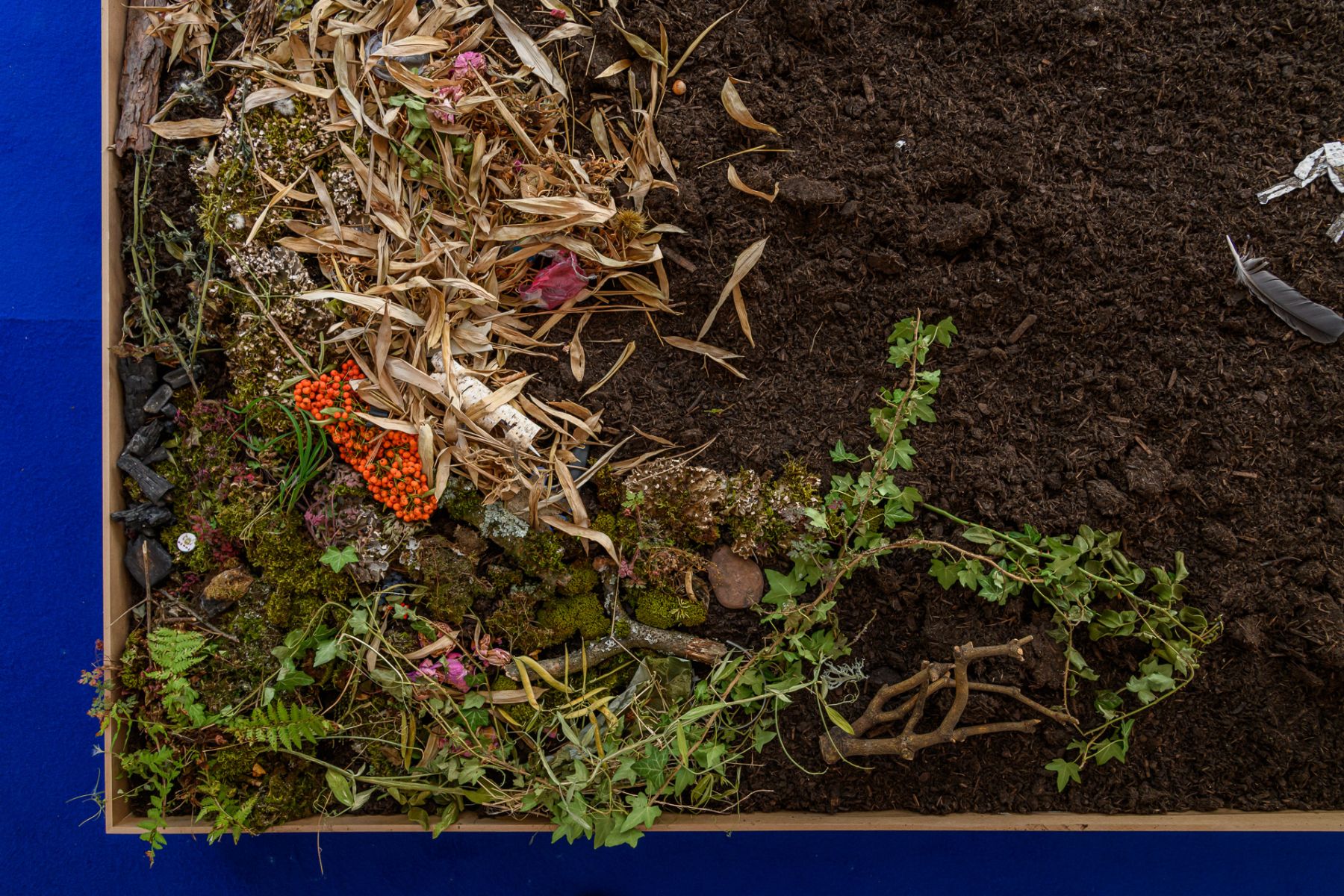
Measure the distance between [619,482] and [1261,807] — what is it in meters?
1.68

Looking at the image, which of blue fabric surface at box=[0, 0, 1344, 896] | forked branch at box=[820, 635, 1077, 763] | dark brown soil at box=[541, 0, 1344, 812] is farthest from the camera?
blue fabric surface at box=[0, 0, 1344, 896]

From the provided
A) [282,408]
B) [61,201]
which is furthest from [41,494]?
[282,408]

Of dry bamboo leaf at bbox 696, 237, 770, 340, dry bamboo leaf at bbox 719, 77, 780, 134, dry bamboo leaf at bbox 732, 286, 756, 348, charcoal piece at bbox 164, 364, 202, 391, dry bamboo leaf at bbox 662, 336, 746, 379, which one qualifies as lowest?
charcoal piece at bbox 164, 364, 202, 391

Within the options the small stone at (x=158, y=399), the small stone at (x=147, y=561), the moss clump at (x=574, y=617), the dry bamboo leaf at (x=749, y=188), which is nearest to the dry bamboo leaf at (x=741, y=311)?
the dry bamboo leaf at (x=749, y=188)

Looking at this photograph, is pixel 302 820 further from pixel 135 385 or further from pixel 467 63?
pixel 467 63

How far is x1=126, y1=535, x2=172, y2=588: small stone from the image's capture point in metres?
1.65

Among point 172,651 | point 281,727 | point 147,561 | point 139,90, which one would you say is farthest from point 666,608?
point 139,90

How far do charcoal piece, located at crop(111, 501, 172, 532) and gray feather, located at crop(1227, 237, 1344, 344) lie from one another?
8.40 feet

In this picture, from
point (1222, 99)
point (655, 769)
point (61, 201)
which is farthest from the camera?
point (61, 201)

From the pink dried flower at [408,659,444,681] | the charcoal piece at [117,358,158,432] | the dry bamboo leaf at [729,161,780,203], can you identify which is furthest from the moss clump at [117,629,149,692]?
the dry bamboo leaf at [729,161,780,203]

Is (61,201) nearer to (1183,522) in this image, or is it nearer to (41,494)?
(41,494)

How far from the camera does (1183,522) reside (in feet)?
5.38

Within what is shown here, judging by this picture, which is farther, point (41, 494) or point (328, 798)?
point (41, 494)

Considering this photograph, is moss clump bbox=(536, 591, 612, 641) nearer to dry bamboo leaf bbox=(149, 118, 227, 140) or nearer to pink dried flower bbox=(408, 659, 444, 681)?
pink dried flower bbox=(408, 659, 444, 681)
